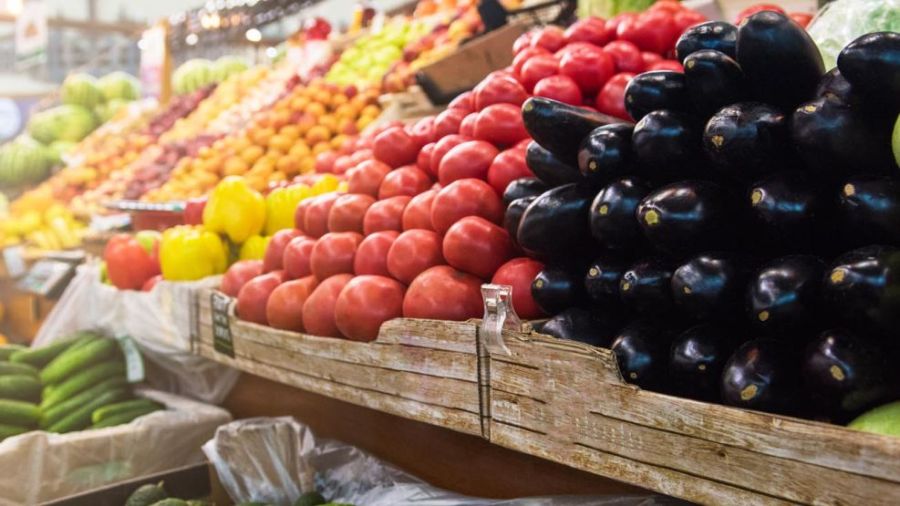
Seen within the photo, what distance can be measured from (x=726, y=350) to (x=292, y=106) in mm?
3639

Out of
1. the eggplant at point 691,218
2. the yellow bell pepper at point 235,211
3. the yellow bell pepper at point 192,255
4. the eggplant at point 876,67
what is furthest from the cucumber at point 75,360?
the eggplant at point 876,67

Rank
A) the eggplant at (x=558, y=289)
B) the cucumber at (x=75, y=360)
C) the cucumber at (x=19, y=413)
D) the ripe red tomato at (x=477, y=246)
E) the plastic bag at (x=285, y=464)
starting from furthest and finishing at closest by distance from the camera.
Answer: the cucumber at (x=75, y=360) < the cucumber at (x=19, y=413) < the plastic bag at (x=285, y=464) < the ripe red tomato at (x=477, y=246) < the eggplant at (x=558, y=289)

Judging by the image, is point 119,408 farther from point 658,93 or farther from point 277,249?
point 658,93

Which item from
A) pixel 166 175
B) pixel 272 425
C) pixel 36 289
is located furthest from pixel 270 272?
pixel 166 175

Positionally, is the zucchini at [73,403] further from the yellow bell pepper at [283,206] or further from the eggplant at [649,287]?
the eggplant at [649,287]

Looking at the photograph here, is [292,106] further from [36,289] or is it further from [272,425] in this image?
[272,425]

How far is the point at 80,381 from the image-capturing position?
2.44 m

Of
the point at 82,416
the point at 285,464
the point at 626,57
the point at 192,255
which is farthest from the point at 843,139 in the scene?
the point at 82,416

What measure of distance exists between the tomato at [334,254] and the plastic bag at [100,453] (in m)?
0.79

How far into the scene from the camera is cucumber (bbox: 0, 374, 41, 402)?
2.37 m

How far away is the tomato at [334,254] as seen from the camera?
5.57 feet

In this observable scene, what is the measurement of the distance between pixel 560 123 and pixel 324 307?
2.13 feet

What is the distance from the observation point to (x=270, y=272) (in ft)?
6.45

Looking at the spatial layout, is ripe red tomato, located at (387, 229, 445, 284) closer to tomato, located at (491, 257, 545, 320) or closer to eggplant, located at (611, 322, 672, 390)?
tomato, located at (491, 257, 545, 320)
